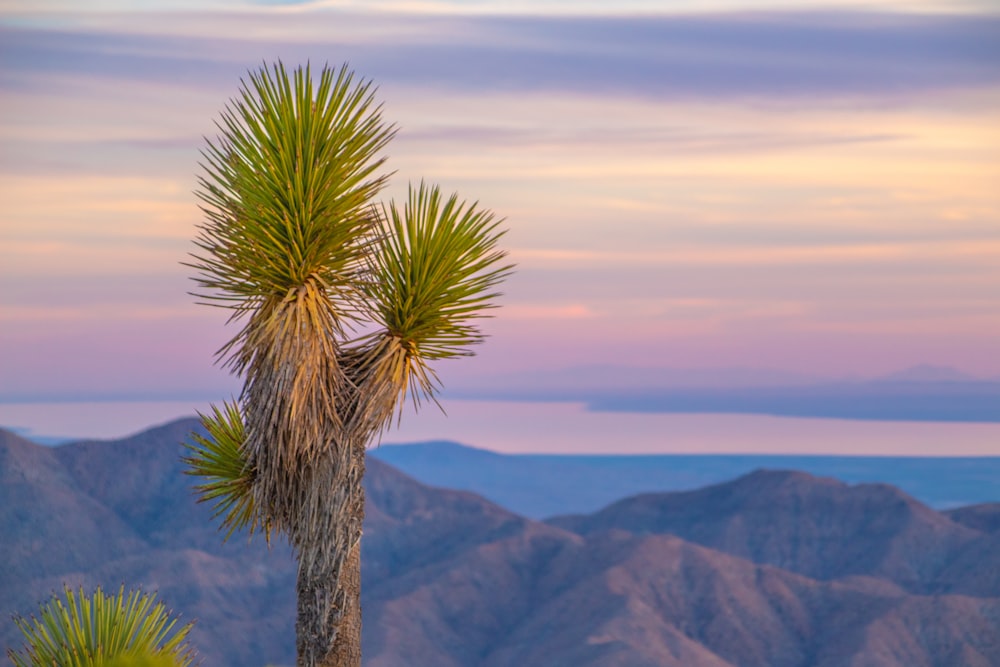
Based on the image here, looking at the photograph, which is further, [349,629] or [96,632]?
[96,632]

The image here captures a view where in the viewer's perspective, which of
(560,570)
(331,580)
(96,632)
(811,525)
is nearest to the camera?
(331,580)

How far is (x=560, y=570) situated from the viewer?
127m

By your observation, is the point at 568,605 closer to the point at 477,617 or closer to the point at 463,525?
the point at 477,617

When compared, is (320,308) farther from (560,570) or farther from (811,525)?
(811,525)

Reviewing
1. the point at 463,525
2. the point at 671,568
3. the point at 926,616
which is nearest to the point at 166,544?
the point at 463,525

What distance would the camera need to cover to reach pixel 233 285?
13.0 meters

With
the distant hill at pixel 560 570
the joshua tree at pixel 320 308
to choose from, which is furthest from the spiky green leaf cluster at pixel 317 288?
the distant hill at pixel 560 570

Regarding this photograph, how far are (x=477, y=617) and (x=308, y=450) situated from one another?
365ft

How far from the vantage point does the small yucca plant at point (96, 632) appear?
13273 mm

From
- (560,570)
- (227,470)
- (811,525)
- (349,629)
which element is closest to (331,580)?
(349,629)

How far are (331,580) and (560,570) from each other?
115939 mm

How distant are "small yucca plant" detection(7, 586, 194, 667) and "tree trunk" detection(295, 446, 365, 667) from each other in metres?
1.38

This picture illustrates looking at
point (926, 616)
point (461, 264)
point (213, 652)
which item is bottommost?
point (213, 652)

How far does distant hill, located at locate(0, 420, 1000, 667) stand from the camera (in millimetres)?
105750
